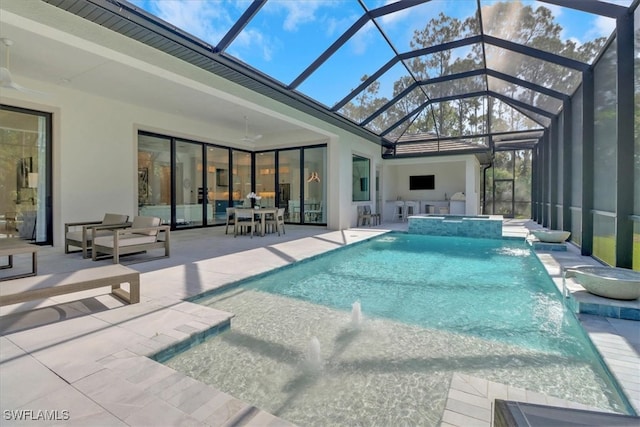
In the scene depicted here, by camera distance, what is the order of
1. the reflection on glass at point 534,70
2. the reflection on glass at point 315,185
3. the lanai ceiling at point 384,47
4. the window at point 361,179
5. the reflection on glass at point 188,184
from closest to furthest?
the lanai ceiling at point 384,47 → the reflection on glass at point 534,70 → the reflection on glass at point 188,184 → the reflection on glass at point 315,185 → the window at point 361,179

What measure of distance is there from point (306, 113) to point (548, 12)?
5190mm

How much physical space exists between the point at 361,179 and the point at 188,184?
6.08 m

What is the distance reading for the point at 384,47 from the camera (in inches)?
284

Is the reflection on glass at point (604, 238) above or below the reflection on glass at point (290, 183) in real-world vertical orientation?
below

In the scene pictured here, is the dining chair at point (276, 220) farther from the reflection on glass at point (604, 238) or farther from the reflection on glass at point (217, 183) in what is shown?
the reflection on glass at point (604, 238)

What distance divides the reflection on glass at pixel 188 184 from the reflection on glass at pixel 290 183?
274 cm

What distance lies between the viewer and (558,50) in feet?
18.6

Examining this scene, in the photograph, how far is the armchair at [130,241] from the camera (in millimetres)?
4920

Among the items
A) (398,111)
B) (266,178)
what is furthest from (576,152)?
(266,178)

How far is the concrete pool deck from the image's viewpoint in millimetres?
1631

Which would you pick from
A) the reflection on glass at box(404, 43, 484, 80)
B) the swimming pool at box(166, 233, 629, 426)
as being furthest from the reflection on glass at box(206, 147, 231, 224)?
the swimming pool at box(166, 233, 629, 426)

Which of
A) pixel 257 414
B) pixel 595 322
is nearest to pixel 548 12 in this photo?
pixel 595 322

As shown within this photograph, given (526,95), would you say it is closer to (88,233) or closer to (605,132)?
(605,132)

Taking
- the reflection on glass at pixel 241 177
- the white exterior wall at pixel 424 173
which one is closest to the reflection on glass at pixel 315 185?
the reflection on glass at pixel 241 177
